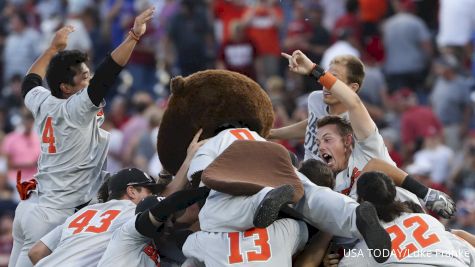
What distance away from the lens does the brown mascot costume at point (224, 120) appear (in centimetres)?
762

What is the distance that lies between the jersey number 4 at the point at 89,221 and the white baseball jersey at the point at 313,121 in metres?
1.46

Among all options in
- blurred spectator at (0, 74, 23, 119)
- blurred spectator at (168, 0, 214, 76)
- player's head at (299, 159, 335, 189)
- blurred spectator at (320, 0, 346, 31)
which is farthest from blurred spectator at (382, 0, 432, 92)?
player's head at (299, 159, 335, 189)

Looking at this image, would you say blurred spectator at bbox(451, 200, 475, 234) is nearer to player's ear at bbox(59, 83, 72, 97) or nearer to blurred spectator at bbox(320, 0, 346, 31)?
blurred spectator at bbox(320, 0, 346, 31)

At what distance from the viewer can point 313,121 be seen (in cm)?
901

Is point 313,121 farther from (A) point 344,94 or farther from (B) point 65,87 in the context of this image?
(B) point 65,87

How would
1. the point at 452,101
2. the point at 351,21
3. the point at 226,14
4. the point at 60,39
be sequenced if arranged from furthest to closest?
1. the point at 226,14
2. the point at 351,21
3. the point at 452,101
4. the point at 60,39

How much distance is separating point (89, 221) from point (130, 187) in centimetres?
37

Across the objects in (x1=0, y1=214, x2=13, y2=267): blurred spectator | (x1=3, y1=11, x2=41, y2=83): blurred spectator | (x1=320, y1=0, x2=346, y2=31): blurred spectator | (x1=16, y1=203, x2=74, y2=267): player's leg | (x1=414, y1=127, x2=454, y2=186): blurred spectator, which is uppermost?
(x1=16, y1=203, x2=74, y2=267): player's leg

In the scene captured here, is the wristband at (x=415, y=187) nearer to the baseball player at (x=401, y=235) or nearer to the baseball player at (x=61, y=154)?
the baseball player at (x=401, y=235)

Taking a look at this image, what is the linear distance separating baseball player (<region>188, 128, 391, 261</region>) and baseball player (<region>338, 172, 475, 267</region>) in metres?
0.18

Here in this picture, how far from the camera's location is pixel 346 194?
26.5 feet

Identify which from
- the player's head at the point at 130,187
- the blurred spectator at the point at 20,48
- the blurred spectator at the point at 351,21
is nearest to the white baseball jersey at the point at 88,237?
the player's head at the point at 130,187

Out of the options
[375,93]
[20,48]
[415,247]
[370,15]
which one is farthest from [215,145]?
[20,48]

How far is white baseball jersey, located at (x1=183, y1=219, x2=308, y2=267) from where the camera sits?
7324mm
